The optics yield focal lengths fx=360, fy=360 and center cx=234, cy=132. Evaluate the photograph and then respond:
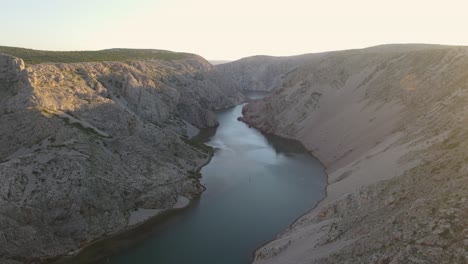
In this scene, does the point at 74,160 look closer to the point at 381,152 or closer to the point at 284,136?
the point at 381,152

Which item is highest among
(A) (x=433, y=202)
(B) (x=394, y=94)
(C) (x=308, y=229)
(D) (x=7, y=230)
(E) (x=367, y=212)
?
→ (B) (x=394, y=94)

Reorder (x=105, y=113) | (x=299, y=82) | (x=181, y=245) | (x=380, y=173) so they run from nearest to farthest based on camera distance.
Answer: (x=181, y=245), (x=380, y=173), (x=105, y=113), (x=299, y=82)

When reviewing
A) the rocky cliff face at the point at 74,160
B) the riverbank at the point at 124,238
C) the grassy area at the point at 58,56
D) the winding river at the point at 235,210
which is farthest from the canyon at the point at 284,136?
the grassy area at the point at 58,56

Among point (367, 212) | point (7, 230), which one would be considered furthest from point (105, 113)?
point (367, 212)

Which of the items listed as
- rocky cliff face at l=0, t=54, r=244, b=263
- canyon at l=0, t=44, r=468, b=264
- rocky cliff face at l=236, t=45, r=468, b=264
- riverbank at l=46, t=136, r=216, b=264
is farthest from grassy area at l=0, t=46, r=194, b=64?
riverbank at l=46, t=136, r=216, b=264

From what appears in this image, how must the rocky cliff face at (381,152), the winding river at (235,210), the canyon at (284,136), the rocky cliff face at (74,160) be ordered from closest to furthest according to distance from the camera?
the rocky cliff face at (381,152) < the canyon at (284,136) < the winding river at (235,210) < the rocky cliff face at (74,160)

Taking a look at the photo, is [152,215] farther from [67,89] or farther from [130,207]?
[67,89]

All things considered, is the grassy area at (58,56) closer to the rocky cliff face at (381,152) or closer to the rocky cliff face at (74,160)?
the rocky cliff face at (74,160)
